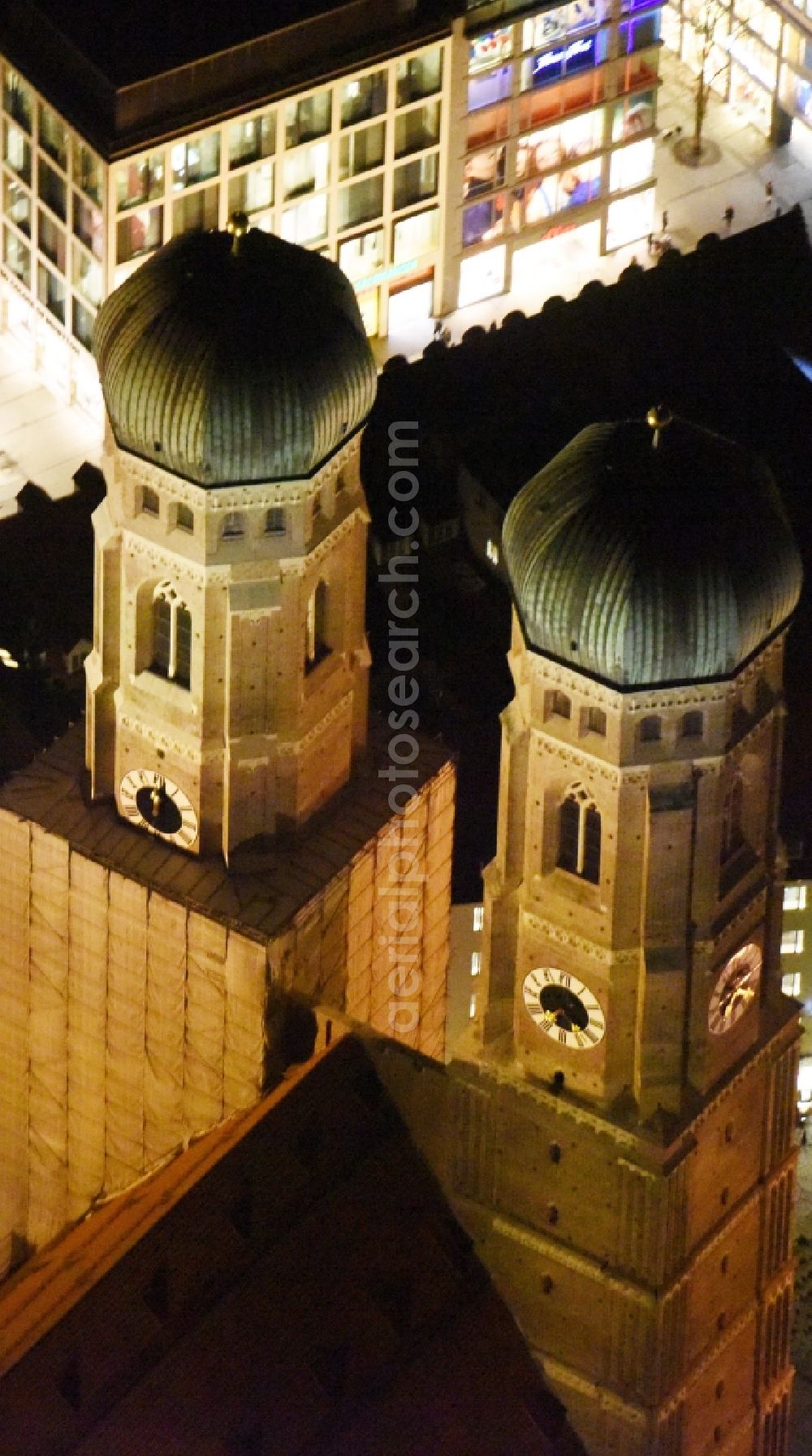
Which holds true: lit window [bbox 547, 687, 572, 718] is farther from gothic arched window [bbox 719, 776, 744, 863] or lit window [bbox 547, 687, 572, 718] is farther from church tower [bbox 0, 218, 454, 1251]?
church tower [bbox 0, 218, 454, 1251]

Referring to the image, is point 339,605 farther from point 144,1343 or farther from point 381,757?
point 144,1343

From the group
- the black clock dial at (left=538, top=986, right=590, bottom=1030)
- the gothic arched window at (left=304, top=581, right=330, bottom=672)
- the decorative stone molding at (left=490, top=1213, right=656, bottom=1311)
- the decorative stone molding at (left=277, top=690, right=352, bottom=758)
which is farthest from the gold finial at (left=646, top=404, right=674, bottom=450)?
the decorative stone molding at (left=490, top=1213, right=656, bottom=1311)

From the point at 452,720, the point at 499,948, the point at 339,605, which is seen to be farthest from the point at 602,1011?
the point at 452,720

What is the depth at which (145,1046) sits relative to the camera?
176 m

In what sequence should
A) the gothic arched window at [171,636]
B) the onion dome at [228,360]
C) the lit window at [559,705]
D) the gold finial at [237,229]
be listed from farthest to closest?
1. the gothic arched window at [171,636]
2. the onion dome at [228,360]
3. the gold finial at [237,229]
4. the lit window at [559,705]

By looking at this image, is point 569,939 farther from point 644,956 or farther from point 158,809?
point 158,809

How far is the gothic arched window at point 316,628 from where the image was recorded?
16738cm

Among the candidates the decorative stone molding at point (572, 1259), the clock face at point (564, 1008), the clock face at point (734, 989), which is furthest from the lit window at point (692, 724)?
the decorative stone molding at point (572, 1259)

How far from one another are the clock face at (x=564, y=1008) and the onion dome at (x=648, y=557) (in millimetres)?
9552

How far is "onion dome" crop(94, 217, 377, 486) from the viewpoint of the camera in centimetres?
16200

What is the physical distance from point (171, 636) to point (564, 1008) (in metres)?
14.0

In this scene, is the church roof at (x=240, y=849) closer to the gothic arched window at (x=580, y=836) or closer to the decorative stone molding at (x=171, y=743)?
the decorative stone molding at (x=171, y=743)

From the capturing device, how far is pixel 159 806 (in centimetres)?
17062

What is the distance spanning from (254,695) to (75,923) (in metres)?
10.7
